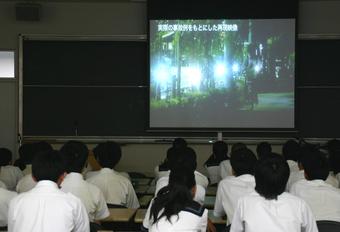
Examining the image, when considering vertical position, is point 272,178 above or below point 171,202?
above

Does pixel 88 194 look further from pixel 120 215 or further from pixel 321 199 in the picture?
pixel 321 199

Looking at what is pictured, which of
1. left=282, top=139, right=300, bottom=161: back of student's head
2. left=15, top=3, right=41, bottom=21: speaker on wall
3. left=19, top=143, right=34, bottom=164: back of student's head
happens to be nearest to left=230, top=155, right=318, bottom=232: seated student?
left=282, top=139, right=300, bottom=161: back of student's head

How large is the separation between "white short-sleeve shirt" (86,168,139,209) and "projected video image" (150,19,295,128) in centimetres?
367

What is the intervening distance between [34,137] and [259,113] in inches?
144

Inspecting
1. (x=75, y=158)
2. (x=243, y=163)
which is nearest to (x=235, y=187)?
(x=243, y=163)

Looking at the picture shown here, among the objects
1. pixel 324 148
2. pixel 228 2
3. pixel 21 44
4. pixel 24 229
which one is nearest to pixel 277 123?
pixel 324 148

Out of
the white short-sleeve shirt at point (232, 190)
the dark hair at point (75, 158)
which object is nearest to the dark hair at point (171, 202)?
the white short-sleeve shirt at point (232, 190)

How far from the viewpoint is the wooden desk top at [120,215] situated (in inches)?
138

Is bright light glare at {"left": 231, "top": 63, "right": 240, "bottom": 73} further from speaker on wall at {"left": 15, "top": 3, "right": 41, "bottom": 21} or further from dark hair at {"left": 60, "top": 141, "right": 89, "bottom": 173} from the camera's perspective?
dark hair at {"left": 60, "top": 141, "right": 89, "bottom": 173}

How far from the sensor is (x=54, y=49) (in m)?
7.97

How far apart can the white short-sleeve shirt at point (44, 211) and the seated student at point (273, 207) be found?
876mm

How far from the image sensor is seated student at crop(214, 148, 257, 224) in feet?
10.8

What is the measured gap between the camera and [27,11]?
7.79m

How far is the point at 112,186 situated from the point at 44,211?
170cm
